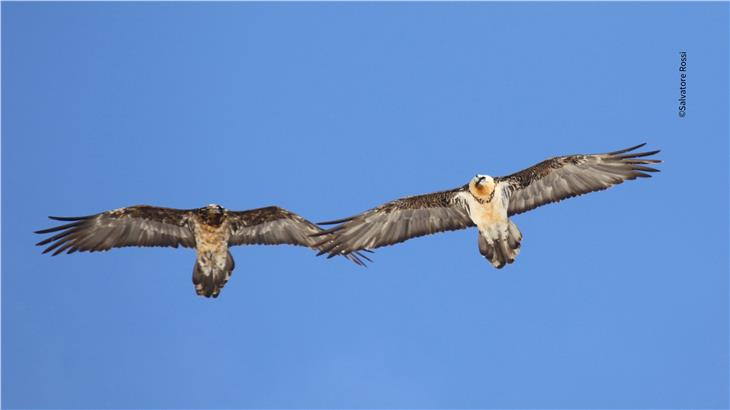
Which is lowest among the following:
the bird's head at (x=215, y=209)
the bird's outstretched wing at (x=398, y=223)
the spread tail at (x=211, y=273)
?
the spread tail at (x=211, y=273)

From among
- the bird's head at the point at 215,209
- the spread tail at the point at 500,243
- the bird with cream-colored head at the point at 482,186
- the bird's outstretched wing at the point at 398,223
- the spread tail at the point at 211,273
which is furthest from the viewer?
the bird's head at the point at 215,209

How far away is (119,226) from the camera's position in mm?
30141

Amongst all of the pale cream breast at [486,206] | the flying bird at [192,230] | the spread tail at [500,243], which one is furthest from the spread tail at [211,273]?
the spread tail at [500,243]

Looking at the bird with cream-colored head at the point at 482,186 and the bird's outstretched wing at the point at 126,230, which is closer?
the bird with cream-colored head at the point at 482,186

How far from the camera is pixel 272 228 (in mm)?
30469

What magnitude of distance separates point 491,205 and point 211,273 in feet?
21.8

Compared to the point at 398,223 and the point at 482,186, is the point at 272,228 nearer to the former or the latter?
the point at 398,223

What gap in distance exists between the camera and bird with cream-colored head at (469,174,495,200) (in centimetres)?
2723

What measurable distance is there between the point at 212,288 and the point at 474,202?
627 cm

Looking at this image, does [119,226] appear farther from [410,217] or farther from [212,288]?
[410,217]

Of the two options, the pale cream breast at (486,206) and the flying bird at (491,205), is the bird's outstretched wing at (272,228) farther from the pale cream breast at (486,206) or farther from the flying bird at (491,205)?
the pale cream breast at (486,206)

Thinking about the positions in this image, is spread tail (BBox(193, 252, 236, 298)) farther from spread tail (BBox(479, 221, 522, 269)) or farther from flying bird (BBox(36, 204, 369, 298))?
spread tail (BBox(479, 221, 522, 269))

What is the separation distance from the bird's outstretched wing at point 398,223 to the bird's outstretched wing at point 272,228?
5.96 feet

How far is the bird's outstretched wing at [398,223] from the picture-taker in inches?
1107
